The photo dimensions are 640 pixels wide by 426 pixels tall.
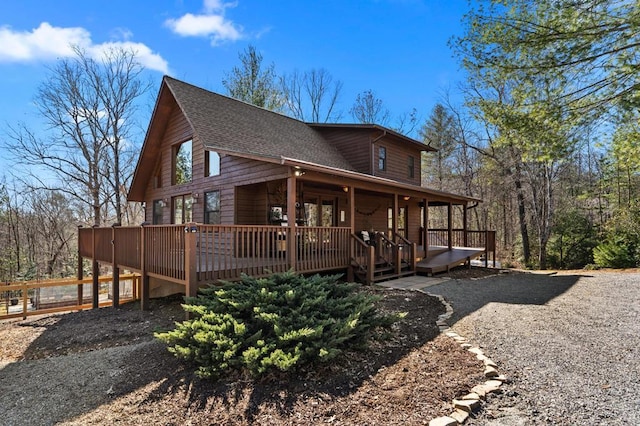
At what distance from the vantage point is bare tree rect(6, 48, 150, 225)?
19078mm

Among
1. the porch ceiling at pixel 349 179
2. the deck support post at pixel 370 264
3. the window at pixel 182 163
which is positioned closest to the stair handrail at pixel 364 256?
the deck support post at pixel 370 264

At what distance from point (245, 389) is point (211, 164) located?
8.69 m

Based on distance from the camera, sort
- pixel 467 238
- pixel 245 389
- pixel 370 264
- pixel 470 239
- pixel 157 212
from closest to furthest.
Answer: pixel 245 389, pixel 370 264, pixel 157 212, pixel 467 238, pixel 470 239

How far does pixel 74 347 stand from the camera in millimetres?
6223

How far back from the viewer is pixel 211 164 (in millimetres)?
11016

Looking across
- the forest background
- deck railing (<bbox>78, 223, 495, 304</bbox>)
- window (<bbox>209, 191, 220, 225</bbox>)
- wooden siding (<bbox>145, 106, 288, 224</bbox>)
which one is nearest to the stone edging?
deck railing (<bbox>78, 223, 495, 304</bbox>)

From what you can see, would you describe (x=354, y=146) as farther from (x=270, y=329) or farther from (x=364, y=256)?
(x=270, y=329)

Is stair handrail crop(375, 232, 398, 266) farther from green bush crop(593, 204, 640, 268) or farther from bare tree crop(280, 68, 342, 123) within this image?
bare tree crop(280, 68, 342, 123)

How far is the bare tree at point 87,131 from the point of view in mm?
19078

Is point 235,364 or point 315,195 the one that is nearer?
point 235,364

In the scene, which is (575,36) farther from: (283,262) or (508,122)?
(283,262)

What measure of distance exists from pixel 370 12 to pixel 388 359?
14159mm

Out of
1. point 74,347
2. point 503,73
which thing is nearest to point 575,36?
point 503,73

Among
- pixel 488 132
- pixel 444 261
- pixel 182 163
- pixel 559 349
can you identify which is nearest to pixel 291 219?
pixel 559 349
